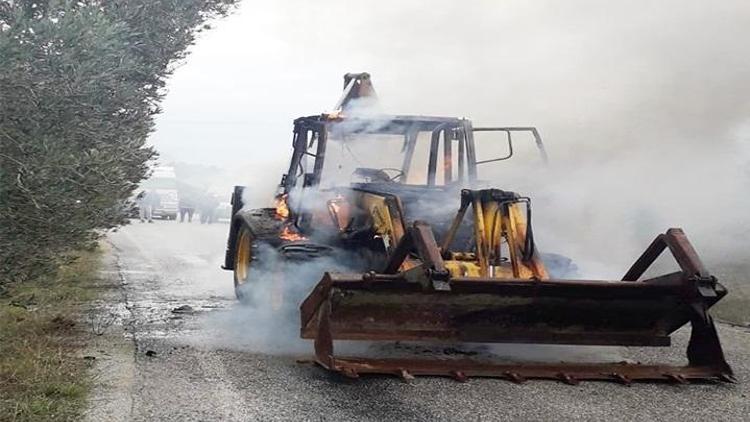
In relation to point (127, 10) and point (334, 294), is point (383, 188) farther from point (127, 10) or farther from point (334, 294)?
point (127, 10)

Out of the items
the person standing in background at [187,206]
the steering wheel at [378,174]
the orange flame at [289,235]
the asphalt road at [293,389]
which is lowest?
the person standing in background at [187,206]

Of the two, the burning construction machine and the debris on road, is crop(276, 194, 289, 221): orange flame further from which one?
the debris on road

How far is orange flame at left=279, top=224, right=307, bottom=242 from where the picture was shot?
808 centimetres

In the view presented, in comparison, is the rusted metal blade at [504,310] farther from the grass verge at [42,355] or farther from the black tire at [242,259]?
the black tire at [242,259]

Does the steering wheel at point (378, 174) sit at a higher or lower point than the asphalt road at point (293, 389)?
higher

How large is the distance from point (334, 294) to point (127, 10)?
326 centimetres

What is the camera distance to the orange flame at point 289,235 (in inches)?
318

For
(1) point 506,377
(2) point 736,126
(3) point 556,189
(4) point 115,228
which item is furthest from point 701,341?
(4) point 115,228

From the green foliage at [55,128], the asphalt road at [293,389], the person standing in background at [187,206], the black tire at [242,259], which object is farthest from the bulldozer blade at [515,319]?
the person standing in background at [187,206]

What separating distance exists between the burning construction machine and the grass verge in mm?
1716

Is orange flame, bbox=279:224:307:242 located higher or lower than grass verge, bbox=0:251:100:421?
higher

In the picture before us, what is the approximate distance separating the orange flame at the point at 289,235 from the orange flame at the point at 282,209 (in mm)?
476

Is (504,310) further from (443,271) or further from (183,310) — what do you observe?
(183,310)

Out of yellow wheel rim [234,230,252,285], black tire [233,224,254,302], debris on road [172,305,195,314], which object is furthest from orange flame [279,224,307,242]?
debris on road [172,305,195,314]
